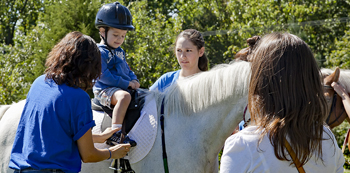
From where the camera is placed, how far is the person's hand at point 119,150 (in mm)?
2348

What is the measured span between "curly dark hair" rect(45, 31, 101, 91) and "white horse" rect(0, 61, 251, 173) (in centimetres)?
77

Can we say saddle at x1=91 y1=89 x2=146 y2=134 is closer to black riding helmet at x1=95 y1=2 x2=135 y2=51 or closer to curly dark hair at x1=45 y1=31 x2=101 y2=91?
black riding helmet at x1=95 y1=2 x2=135 y2=51

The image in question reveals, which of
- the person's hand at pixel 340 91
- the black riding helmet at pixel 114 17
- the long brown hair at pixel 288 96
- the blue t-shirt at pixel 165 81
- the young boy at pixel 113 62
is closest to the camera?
the long brown hair at pixel 288 96

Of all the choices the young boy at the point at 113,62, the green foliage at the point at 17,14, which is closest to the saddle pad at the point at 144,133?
the young boy at the point at 113,62

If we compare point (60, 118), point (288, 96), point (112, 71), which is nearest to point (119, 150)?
point (60, 118)

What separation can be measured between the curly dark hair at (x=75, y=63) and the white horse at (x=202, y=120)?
77 centimetres

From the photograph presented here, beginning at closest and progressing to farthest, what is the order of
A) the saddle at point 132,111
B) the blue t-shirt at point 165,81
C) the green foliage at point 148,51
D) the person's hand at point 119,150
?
1. the person's hand at point 119,150
2. the saddle at point 132,111
3. the blue t-shirt at point 165,81
4. the green foliage at point 148,51

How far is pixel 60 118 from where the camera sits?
193cm

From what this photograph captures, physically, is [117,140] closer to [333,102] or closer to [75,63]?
[75,63]

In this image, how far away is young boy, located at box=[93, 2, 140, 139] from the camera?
2.86m

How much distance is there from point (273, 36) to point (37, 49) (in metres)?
8.53

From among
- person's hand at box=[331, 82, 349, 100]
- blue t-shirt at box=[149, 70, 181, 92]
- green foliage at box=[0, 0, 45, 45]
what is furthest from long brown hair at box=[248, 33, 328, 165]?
green foliage at box=[0, 0, 45, 45]

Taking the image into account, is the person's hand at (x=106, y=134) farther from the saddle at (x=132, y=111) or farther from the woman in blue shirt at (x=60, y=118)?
the woman in blue shirt at (x=60, y=118)

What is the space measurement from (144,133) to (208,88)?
1.97ft
